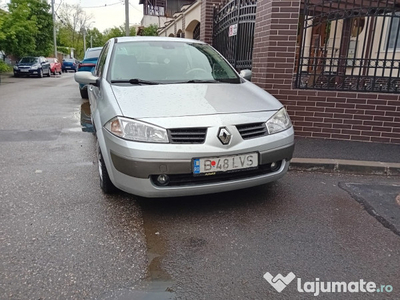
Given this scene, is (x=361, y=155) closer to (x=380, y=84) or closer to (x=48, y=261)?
(x=380, y=84)

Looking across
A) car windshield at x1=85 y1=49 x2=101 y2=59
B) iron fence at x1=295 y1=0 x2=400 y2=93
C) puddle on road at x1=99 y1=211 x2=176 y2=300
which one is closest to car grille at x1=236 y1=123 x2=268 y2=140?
puddle on road at x1=99 y1=211 x2=176 y2=300

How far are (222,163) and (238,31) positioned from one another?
5106 millimetres

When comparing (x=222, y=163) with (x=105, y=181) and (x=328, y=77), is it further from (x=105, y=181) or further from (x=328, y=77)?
(x=328, y=77)

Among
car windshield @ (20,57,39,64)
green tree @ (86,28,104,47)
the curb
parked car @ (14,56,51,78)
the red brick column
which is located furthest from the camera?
green tree @ (86,28,104,47)

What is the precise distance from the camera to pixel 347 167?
14.2 ft

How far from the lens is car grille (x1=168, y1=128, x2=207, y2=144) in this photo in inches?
108

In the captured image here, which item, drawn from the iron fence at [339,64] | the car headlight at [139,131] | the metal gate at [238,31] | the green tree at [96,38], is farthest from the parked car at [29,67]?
the green tree at [96,38]

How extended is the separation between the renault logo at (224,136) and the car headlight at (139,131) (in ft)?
1.45

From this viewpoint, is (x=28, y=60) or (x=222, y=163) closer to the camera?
(x=222, y=163)

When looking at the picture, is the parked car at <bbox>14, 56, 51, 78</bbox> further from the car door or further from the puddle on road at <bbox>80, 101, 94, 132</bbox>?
the puddle on road at <bbox>80, 101, 94, 132</bbox>

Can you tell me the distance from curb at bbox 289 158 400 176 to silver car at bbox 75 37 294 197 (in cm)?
122

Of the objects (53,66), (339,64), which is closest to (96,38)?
(53,66)

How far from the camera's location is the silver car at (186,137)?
272 centimetres

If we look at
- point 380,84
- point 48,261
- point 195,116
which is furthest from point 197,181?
point 380,84
